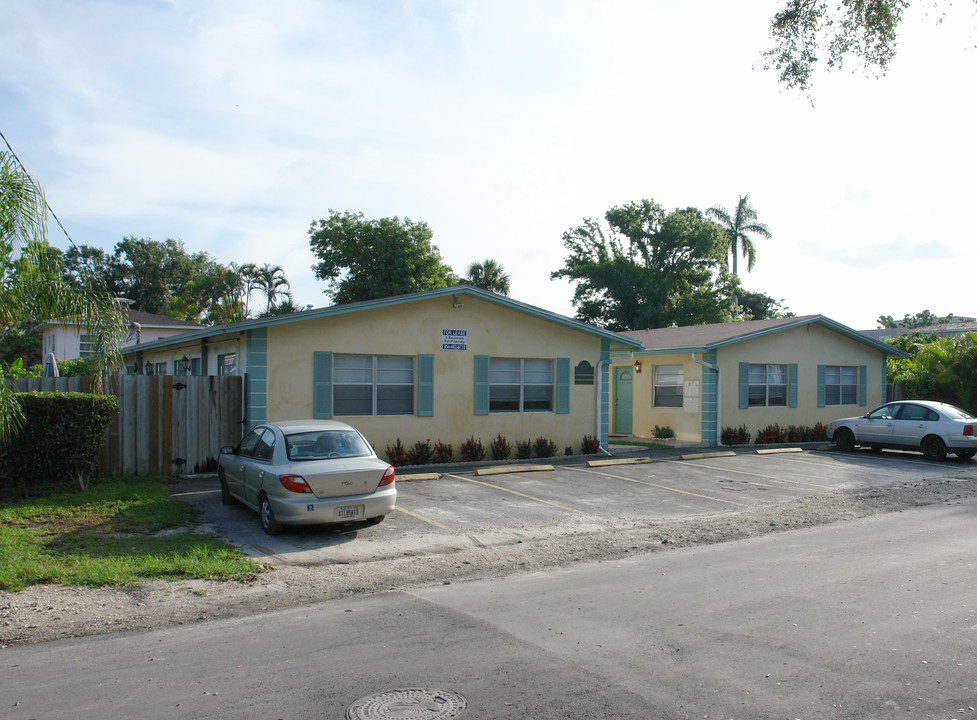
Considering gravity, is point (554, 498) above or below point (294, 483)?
below

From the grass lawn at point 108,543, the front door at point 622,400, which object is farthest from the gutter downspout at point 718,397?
the grass lawn at point 108,543

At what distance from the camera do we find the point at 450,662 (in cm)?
525

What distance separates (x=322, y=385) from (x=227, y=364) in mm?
2350

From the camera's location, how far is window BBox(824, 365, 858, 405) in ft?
82.7

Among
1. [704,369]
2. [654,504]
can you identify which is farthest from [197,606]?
[704,369]

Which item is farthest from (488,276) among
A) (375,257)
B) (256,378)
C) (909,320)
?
(909,320)

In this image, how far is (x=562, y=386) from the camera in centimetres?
1864

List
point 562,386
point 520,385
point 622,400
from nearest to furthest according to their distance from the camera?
1. point 520,385
2. point 562,386
3. point 622,400

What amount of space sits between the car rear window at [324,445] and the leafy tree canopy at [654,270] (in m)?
35.8

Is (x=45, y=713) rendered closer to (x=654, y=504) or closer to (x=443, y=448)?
(x=654, y=504)

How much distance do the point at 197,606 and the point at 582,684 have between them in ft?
12.5

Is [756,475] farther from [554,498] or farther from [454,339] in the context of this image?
[454,339]

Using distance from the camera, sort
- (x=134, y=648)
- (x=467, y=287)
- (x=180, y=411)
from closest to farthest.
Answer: (x=134, y=648) < (x=180, y=411) < (x=467, y=287)

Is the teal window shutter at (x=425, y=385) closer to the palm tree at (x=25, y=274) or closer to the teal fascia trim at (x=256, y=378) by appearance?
the teal fascia trim at (x=256, y=378)
